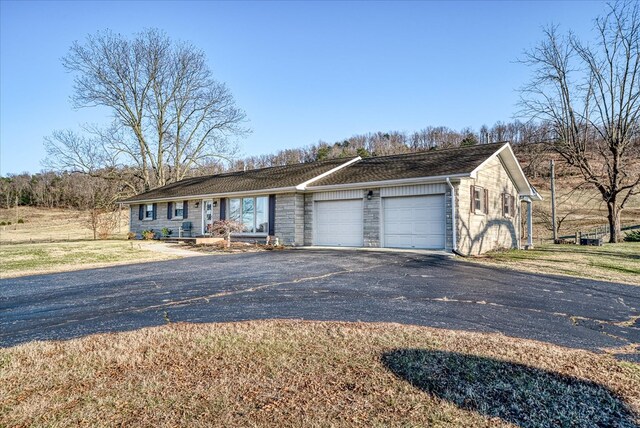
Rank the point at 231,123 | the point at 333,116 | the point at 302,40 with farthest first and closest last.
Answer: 1. the point at 231,123
2. the point at 333,116
3. the point at 302,40

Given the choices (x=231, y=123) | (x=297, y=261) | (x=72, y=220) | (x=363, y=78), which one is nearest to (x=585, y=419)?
(x=297, y=261)

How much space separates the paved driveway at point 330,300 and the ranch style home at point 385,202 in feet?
12.4

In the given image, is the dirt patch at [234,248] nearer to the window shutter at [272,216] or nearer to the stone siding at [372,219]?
the window shutter at [272,216]

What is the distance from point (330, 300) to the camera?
22.2 ft

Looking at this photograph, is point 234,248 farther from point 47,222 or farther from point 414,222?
point 47,222

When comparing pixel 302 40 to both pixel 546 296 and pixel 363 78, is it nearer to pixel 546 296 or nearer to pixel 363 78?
pixel 363 78

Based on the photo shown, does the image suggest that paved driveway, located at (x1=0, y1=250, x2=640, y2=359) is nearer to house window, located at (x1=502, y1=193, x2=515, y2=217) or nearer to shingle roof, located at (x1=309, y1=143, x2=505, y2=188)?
shingle roof, located at (x1=309, y1=143, x2=505, y2=188)

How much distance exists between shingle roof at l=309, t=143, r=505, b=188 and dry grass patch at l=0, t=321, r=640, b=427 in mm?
10413

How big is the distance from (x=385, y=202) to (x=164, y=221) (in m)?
14.3

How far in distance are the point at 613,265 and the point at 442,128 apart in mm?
53238

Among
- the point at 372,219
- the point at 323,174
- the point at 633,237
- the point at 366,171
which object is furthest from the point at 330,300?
the point at 633,237

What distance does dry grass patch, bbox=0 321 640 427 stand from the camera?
283 centimetres

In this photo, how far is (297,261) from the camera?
12008 millimetres

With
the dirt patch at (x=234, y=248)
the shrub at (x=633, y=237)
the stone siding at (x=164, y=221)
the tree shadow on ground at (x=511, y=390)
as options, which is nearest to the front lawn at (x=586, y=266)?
the tree shadow on ground at (x=511, y=390)
